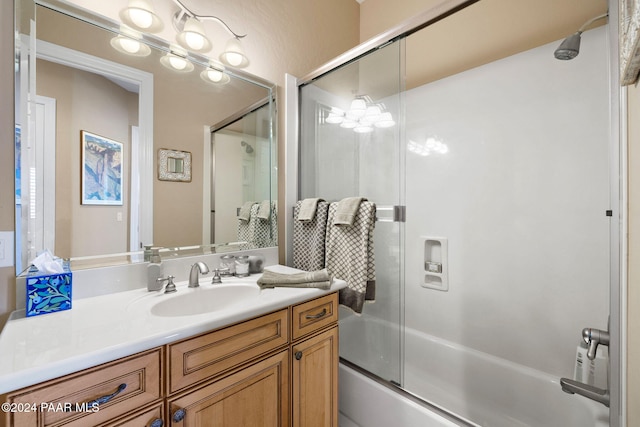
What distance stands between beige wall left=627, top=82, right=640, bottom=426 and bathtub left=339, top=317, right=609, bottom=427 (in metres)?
0.63

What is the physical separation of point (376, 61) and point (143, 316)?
5.25 ft

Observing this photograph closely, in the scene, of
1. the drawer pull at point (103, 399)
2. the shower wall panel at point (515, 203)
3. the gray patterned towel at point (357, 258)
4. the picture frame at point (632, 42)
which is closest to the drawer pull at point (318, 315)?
the gray patterned towel at point (357, 258)

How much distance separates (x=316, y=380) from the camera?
1.17 meters

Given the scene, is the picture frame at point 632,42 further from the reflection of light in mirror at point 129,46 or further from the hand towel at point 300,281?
the reflection of light in mirror at point 129,46

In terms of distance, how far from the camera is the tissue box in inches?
33.9

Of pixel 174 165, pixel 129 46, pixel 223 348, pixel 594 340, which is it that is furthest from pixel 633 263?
pixel 129 46

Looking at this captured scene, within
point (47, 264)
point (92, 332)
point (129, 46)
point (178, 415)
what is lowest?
point (178, 415)

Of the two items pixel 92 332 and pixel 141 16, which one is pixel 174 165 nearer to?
pixel 141 16

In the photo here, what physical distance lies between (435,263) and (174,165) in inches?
72.1

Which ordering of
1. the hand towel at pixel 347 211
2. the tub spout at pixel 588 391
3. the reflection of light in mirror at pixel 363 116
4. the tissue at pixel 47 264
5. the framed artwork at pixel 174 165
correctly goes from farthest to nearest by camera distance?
the reflection of light in mirror at pixel 363 116 < the hand towel at pixel 347 211 < the framed artwork at pixel 174 165 < the tub spout at pixel 588 391 < the tissue at pixel 47 264

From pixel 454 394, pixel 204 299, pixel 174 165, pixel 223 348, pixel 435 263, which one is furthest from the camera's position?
pixel 435 263

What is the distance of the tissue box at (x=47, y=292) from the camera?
86cm

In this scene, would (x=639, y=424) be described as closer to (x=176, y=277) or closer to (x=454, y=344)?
(x=454, y=344)

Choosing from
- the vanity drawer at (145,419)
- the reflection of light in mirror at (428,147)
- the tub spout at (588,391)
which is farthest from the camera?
the reflection of light in mirror at (428,147)
